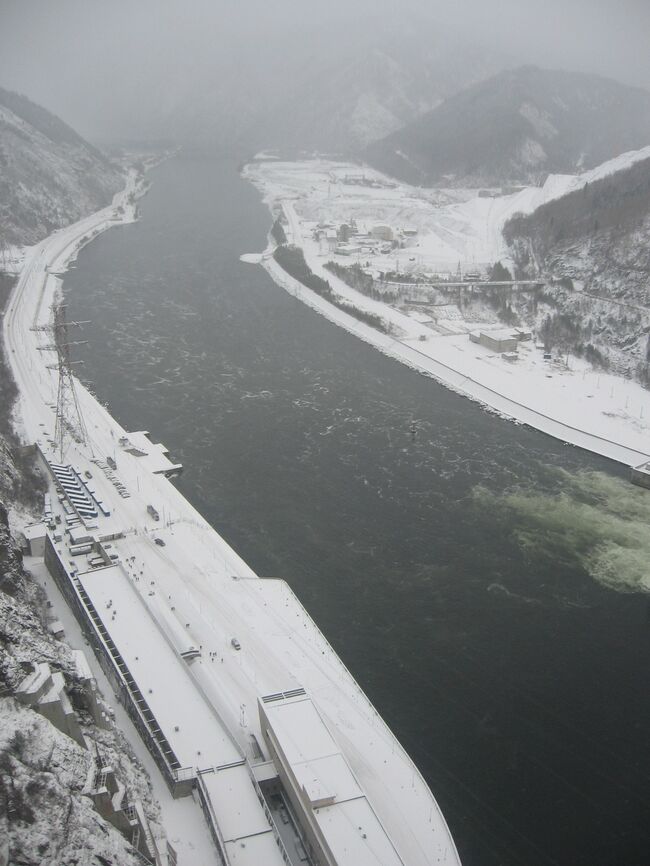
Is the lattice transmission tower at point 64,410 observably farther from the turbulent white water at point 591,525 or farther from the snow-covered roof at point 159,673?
the turbulent white water at point 591,525

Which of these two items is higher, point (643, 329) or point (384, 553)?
point (643, 329)

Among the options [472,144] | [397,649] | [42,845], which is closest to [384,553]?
[397,649]

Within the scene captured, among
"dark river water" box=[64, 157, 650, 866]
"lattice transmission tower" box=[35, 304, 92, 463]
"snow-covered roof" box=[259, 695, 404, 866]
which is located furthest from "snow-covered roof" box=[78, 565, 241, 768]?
"lattice transmission tower" box=[35, 304, 92, 463]

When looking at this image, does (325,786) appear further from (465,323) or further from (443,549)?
(465,323)

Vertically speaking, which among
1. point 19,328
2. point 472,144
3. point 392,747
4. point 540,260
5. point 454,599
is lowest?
point 392,747

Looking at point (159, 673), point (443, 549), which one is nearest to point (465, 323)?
point (443, 549)

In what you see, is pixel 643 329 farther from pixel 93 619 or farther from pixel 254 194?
pixel 254 194
